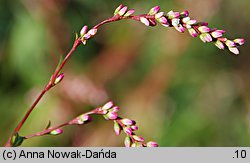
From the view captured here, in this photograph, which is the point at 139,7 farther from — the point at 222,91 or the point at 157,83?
the point at 222,91

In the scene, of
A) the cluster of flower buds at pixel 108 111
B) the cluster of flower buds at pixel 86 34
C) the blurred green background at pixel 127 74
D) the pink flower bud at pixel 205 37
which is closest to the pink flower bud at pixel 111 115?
the cluster of flower buds at pixel 108 111

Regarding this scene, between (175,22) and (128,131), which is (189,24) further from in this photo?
(128,131)

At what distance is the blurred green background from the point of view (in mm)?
3473

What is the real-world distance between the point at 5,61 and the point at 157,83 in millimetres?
1146

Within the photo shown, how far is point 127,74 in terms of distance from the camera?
12.2 feet

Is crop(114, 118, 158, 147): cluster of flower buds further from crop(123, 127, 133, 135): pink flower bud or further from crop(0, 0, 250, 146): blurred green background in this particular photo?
crop(0, 0, 250, 146): blurred green background

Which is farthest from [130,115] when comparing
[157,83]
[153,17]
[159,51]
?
[153,17]

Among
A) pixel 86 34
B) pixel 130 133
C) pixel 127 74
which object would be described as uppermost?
pixel 127 74

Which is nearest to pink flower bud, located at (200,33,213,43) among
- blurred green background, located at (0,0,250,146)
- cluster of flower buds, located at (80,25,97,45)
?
cluster of flower buds, located at (80,25,97,45)

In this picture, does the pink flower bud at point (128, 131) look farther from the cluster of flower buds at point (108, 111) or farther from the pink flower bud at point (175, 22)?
the pink flower bud at point (175, 22)

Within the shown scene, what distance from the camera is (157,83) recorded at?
3621 millimetres

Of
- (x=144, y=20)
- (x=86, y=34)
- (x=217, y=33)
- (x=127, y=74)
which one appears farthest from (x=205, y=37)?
(x=127, y=74)

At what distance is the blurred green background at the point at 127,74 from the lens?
3473mm

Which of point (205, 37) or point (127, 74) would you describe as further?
point (127, 74)
